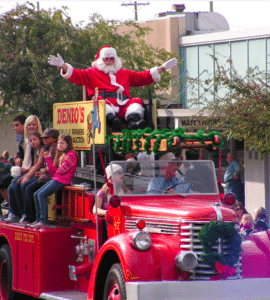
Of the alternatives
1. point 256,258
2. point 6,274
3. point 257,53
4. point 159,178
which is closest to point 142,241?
point 159,178

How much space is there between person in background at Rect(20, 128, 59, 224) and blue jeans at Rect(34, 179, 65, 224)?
245 mm

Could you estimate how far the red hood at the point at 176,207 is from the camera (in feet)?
23.5

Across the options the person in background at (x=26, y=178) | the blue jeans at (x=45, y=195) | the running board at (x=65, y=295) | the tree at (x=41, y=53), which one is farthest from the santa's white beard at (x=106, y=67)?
the tree at (x=41, y=53)

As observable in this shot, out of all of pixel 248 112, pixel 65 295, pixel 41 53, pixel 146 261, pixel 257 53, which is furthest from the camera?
pixel 257 53

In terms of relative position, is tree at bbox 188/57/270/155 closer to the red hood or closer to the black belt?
the black belt

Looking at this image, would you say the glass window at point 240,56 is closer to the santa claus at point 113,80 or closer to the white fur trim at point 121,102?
the santa claus at point 113,80

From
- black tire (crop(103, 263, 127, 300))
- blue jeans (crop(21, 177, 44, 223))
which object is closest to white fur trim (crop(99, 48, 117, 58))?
blue jeans (crop(21, 177, 44, 223))

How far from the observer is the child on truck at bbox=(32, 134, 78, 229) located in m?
8.89

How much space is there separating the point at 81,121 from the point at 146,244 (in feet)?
10.8

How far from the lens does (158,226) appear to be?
7.40m

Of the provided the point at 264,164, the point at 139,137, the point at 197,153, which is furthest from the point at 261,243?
the point at 264,164

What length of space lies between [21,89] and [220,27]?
996 centimetres

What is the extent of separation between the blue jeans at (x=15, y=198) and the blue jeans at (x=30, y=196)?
0.22m

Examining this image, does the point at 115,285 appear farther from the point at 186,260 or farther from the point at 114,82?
the point at 114,82
